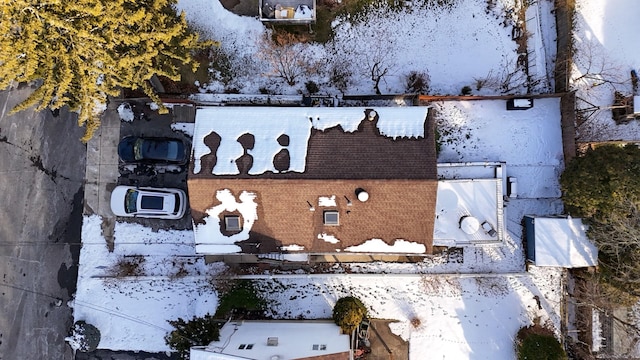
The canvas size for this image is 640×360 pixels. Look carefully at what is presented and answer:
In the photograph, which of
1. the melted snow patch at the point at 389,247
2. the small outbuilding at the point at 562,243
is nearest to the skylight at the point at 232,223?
the melted snow patch at the point at 389,247

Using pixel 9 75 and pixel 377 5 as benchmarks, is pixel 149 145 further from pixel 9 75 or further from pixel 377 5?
pixel 377 5

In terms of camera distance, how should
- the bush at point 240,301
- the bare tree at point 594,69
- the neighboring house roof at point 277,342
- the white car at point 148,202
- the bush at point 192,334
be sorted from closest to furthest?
the neighboring house roof at point 277,342
the bush at point 192,334
the white car at point 148,202
the bush at point 240,301
the bare tree at point 594,69

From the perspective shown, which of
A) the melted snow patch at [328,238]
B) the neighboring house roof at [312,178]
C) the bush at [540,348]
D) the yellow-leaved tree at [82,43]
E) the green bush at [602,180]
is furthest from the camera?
the bush at [540,348]

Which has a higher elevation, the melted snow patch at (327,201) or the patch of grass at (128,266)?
the melted snow patch at (327,201)

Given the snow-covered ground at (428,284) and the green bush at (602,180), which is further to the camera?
the snow-covered ground at (428,284)

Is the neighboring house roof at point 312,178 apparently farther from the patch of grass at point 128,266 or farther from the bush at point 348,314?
the patch of grass at point 128,266

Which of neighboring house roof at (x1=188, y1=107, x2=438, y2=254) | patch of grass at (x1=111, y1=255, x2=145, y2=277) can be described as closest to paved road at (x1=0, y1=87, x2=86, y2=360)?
patch of grass at (x1=111, y1=255, x2=145, y2=277)

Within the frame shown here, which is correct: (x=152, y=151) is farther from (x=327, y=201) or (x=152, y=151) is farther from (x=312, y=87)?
(x=327, y=201)
